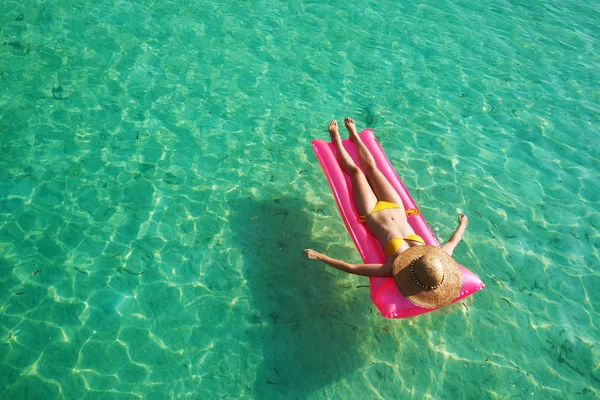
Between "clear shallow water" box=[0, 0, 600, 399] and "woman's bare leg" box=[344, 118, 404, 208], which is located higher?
"woman's bare leg" box=[344, 118, 404, 208]

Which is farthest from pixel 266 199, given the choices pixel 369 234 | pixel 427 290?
pixel 427 290

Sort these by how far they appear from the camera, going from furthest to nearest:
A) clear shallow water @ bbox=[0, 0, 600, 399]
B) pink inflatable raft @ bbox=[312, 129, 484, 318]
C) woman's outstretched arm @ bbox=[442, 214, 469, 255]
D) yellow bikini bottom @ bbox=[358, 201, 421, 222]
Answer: yellow bikini bottom @ bbox=[358, 201, 421, 222] < woman's outstretched arm @ bbox=[442, 214, 469, 255] < clear shallow water @ bbox=[0, 0, 600, 399] < pink inflatable raft @ bbox=[312, 129, 484, 318]

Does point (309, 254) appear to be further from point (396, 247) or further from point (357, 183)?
point (357, 183)

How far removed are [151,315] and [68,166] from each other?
2.14m

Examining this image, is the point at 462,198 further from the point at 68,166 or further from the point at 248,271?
the point at 68,166

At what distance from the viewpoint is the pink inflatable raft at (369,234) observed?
3.85m

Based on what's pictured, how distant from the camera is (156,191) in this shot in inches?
199

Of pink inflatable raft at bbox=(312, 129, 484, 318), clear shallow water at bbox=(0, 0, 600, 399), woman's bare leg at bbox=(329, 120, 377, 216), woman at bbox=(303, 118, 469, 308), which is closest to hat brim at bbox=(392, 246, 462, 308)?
woman at bbox=(303, 118, 469, 308)

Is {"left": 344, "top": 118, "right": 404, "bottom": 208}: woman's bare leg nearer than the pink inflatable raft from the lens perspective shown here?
No

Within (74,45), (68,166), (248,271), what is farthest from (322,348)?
(74,45)

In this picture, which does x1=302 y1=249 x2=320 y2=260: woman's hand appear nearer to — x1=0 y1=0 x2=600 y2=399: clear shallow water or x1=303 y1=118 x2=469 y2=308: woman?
x1=303 y1=118 x2=469 y2=308: woman

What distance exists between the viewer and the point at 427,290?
3676 mm

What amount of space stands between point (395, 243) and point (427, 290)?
627 mm

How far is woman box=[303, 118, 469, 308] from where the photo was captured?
12.1ft
